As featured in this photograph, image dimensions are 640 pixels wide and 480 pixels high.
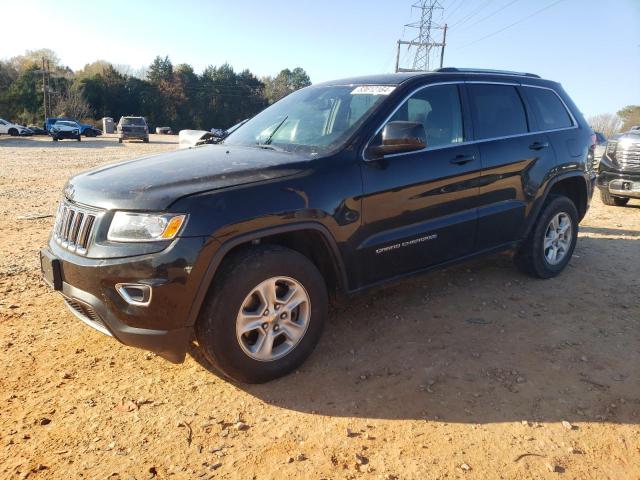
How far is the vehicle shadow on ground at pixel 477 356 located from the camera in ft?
9.61

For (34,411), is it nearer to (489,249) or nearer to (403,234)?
(403,234)

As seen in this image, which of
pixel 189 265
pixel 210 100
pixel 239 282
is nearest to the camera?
pixel 189 265

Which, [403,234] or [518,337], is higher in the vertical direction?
[403,234]

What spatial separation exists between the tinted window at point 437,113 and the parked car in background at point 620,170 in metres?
6.41

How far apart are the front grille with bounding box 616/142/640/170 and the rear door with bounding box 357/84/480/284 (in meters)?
6.38

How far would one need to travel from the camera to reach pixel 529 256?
484cm

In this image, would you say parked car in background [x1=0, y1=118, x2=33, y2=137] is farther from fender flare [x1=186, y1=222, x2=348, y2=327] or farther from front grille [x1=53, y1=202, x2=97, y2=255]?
fender flare [x1=186, y1=222, x2=348, y2=327]

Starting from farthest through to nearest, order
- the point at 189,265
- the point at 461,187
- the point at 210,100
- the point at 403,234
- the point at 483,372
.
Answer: the point at 210,100 → the point at 461,187 → the point at 403,234 → the point at 483,372 → the point at 189,265

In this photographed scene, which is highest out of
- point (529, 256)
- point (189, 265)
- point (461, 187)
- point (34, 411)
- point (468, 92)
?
point (468, 92)

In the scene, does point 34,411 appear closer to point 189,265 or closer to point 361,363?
point 189,265

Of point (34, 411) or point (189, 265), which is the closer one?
point (189, 265)

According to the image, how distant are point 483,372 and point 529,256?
196 centimetres

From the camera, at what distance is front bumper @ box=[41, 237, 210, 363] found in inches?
103

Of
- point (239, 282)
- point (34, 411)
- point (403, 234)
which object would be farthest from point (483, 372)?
point (34, 411)
